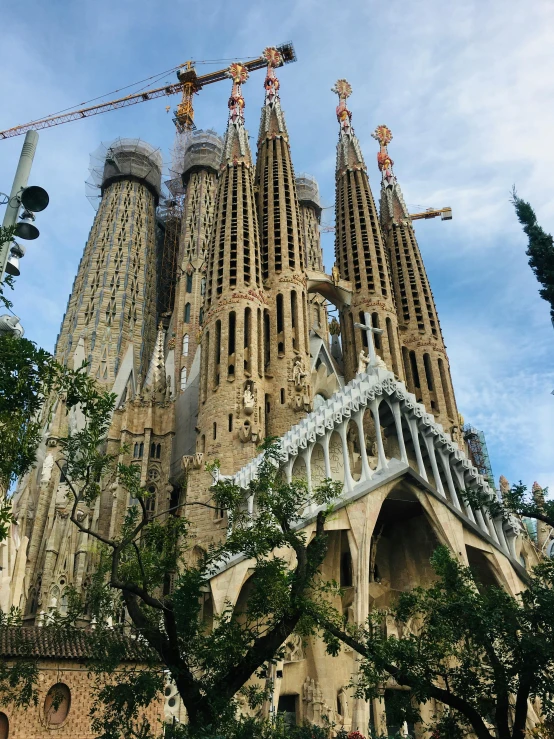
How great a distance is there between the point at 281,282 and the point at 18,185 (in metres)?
23.7

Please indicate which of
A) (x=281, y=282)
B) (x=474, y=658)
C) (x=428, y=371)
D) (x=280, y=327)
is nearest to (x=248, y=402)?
(x=280, y=327)

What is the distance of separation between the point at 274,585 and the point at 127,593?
89.3 inches

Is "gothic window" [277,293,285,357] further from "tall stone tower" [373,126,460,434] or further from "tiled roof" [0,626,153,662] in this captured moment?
"tiled roof" [0,626,153,662]

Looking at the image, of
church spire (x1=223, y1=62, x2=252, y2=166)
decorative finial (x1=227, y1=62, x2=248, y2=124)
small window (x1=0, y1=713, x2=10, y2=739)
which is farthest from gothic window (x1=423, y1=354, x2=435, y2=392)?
small window (x1=0, y1=713, x2=10, y2=739)

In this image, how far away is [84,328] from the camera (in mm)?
37844

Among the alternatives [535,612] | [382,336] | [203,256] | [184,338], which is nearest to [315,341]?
[382,336]

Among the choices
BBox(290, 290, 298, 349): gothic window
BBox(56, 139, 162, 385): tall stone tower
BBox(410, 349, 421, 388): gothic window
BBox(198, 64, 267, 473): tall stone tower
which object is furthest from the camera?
BBox(56, 139, 162, 385): tall stone tower

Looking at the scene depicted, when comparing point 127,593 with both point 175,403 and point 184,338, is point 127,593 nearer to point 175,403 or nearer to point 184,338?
point 175,403

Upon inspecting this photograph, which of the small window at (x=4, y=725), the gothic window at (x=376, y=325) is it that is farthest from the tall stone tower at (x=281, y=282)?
the small window at (x=4, y=725)

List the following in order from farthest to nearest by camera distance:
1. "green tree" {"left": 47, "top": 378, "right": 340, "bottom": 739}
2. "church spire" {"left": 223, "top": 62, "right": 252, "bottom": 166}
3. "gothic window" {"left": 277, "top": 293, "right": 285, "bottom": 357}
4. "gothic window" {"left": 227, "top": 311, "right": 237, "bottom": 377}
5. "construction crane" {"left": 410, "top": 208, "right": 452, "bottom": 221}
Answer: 1. "construction crane" {"left": 410, "top": 208, "right": 452, "bottom": 221}
2. "church spire" {"left": 223, "top": 62, "right": 252, "bottom": 166}
3. "gothic window" {"left": 277, "top": 293, "right": 285, "bottom": 357}
4. "gothic window" {"left": 227, "top": 311, "right": 237, "bottom": 377}
5. "green tree" {"left": 47, "top": 378, "right": 340, "bottom": 739}

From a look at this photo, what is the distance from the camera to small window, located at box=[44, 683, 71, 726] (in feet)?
52.2

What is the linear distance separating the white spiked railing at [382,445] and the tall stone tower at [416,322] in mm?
6944

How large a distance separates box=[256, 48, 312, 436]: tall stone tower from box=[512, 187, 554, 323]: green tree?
15447 millimetres

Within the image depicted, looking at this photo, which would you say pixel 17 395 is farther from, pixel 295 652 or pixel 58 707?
pixel 295 652
